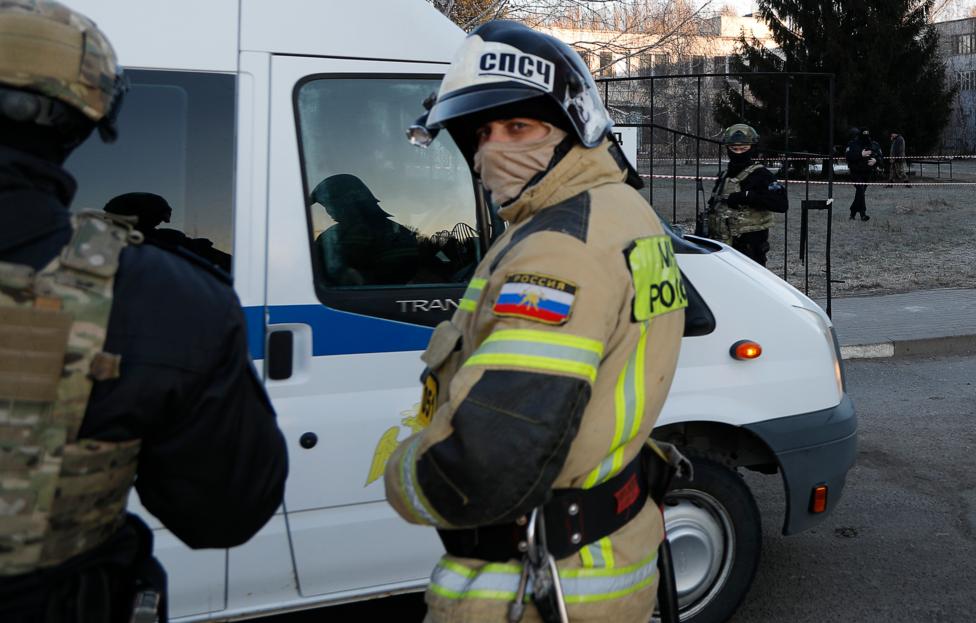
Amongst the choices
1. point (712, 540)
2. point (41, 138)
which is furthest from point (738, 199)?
point (41, 138)

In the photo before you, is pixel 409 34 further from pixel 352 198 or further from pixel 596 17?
pixel 596 17

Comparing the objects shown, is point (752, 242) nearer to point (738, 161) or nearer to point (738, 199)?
point (738, 199)

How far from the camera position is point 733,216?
30.9 ft

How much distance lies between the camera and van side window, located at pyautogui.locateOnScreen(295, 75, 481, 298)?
3.24 metres

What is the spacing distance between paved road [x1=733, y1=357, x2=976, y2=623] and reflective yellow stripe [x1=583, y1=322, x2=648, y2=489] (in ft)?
7.79

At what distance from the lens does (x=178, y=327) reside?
4.88 feet

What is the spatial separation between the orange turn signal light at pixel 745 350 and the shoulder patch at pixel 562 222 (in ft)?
6.14

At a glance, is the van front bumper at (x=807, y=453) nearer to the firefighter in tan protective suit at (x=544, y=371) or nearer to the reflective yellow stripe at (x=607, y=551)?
the firefighter in tan protective suit at (x=544, y=371)

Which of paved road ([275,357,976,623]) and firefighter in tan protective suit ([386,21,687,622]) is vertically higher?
firefighter in tan protective suit ([386,21,687,622])

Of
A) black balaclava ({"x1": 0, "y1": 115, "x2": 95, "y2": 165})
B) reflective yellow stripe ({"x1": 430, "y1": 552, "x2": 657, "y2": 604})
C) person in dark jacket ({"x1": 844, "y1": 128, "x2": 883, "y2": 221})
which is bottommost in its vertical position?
reflective yellow stripe ({"x1": 430, "y1": 552, "x2": 657, "y2": 604})

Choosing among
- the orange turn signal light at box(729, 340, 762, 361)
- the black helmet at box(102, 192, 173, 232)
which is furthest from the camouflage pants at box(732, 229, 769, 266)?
the black helmet at box(102, 192, 173, 232)

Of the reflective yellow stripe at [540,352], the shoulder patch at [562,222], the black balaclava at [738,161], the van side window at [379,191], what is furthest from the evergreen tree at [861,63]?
the reflective yellow stripe at [540,352]

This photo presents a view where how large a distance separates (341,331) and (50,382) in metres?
1.79

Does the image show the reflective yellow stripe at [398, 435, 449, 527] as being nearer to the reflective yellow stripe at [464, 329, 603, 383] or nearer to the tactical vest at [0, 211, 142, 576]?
the reflective yellow stripe at [464, 329, 603, 383]
